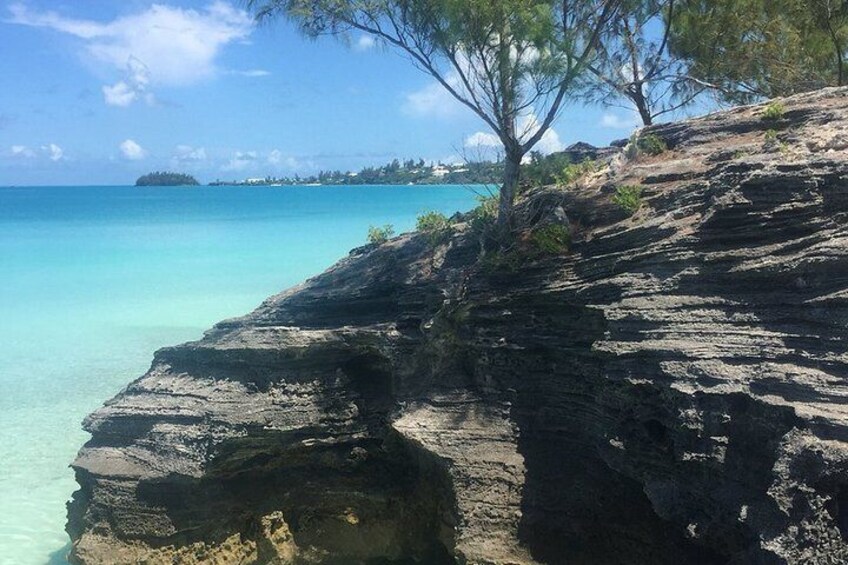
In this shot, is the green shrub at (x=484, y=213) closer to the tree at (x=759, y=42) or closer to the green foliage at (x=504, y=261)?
the green foliage at (x=504, y=261)

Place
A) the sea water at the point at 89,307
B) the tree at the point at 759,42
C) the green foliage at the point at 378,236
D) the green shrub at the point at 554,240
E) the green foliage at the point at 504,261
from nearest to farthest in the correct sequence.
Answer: the green shrub at the point at 554,240 < the green foliage at the point at 504,261 < the green foliage at the point at 378,236 < the sea water at the point at 89,307 < the tree at the point at 759,42

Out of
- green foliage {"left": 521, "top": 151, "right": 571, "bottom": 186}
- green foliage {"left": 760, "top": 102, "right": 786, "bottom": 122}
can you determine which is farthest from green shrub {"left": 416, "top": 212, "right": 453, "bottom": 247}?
green foliage {"left": 760, "top": 102, "right": 786, "bottom": 122}

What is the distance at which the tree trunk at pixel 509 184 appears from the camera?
926cm

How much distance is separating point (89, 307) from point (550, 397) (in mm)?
22012

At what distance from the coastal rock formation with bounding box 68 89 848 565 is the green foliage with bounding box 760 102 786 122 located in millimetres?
111

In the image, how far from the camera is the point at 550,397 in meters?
8.05

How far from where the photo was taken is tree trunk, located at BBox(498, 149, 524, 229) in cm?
926

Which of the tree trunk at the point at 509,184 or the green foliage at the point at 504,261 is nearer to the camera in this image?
the green foliage at the point at 504,261

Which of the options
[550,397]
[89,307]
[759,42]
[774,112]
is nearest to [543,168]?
[774,112]

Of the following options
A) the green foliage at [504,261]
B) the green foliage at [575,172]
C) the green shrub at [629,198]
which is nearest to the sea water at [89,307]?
the green foliage at [575,172]

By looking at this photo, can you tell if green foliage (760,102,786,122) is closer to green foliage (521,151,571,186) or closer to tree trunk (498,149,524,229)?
green foliage (521,151,571,186)

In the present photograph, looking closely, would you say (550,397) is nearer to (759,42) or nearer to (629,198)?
(629,198)

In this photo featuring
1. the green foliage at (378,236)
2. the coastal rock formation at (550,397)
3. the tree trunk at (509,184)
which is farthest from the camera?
the green foliage at (378,236)

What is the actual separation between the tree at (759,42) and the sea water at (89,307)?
5410 mm
